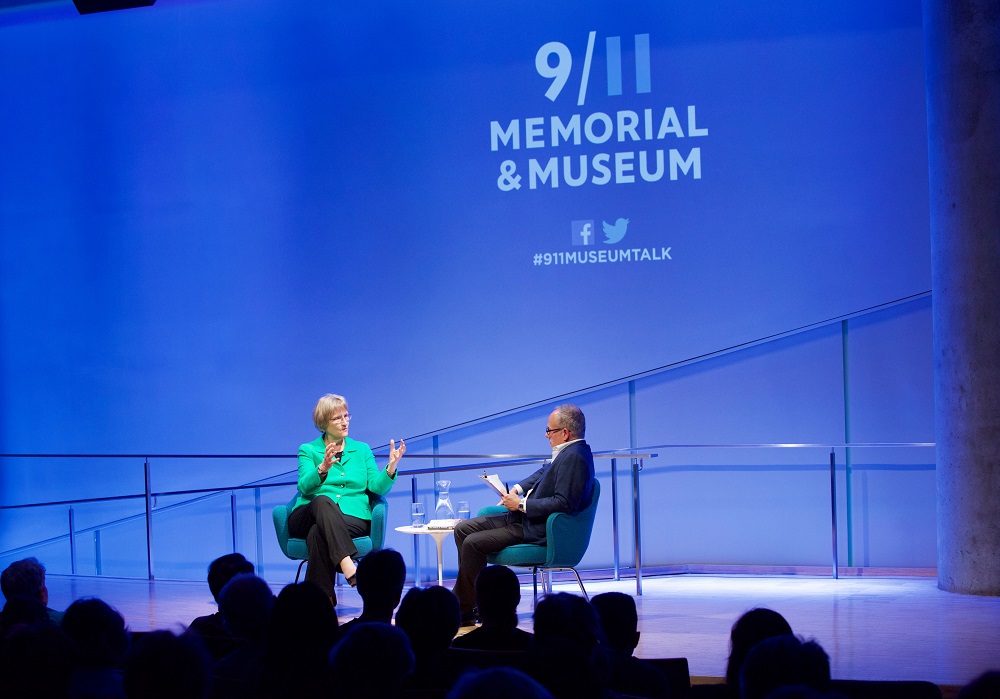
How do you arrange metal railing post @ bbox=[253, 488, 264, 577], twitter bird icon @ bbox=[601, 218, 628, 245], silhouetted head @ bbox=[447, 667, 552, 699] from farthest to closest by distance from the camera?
1. metal railing post @ bbox=[253, 488, 264, 577]
2. twitter bird icon @ bbox=[601, 218, 628, 245]
3. silhouetted head @ bbox=[447, 667, 552, 699]

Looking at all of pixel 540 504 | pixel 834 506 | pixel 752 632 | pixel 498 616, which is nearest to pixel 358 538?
pixel 540 504

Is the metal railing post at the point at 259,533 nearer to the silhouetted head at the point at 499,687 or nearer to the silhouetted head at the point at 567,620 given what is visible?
the silhouetted head at the point at 567,620

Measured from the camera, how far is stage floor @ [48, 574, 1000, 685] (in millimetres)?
4293

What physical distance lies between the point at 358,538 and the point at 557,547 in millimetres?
1106

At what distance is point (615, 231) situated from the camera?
7.45 metres

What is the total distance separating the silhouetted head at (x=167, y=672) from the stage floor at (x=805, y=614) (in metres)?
1.64

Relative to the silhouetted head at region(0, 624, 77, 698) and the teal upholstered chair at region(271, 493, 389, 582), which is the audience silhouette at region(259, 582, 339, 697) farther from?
the teal upholstered chair at region(271, 493, 389, 582)

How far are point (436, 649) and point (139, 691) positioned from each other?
0.95 meters

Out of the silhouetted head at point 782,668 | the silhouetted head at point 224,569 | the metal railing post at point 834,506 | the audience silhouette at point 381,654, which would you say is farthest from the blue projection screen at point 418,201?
the silhouetted head at point 782,668

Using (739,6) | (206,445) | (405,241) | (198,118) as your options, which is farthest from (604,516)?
(198,118)

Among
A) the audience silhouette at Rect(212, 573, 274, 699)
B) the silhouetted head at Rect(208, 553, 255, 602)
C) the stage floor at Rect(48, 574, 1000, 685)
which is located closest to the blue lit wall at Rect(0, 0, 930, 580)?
the stage floor at Rect(48, 574, 1000, 685)

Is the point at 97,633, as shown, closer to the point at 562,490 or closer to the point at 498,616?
the point at 498,616

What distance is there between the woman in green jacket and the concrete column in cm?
307

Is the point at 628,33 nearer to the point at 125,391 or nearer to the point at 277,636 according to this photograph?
the point at 125,391
